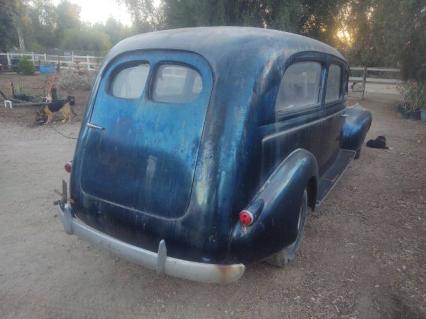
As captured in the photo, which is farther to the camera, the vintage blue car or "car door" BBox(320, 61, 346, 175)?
"car door" BBox(320, 61, 346, 175)

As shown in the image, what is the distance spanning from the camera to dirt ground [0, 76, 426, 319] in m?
2.62

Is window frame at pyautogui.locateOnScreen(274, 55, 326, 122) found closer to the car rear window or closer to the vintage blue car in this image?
the vintage blue car

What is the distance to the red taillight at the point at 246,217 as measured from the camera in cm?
228

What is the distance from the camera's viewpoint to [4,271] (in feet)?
9.93

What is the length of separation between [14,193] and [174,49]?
3442 millimetres

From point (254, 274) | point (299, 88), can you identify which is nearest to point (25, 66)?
point (299, 88)

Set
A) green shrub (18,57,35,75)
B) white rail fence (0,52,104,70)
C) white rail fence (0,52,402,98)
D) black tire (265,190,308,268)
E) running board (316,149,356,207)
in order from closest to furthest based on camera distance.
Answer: black tire (265,190,308,268) → running board (316,149,356,207) → white rail fence (0,52,402,98) → green shrub (18,57,35,75) → white rail fence (0,52,104,70)

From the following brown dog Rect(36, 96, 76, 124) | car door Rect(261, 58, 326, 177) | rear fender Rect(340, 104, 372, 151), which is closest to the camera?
car door Rect(261, 58, 326, 177)

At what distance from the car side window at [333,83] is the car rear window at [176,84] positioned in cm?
182

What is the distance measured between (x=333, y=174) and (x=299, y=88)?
68.2 inches

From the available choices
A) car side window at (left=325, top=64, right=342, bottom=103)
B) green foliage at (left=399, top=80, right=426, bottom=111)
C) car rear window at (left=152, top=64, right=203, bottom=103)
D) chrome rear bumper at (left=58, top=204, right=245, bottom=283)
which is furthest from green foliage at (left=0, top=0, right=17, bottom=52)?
chrome rear bumper at (left=58, top=204, right=245, bottom=283)

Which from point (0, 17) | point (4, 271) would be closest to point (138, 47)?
point (4, 271)

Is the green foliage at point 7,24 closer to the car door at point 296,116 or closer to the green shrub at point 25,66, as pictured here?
the green shrub at point 25,66

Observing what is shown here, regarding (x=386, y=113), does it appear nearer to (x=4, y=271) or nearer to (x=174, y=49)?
(x=174, y=49)
